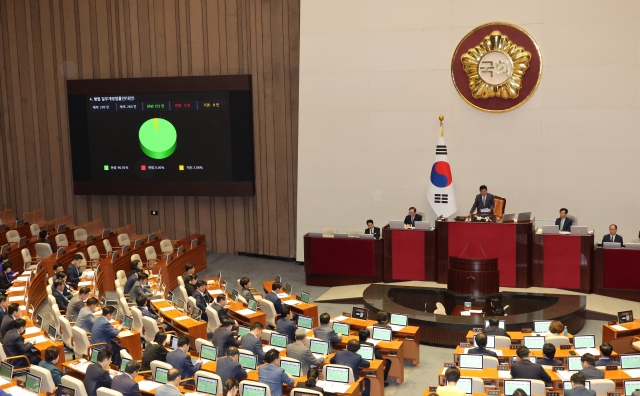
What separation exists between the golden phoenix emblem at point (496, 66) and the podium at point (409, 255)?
3.23 m

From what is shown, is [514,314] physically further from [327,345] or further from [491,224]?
[327,345]

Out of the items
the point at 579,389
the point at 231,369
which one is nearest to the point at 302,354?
the point at 231,369

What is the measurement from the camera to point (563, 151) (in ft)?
49.3

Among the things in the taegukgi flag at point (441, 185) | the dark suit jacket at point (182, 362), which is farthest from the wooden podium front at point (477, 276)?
the dark suit jacket at point (182, 362)

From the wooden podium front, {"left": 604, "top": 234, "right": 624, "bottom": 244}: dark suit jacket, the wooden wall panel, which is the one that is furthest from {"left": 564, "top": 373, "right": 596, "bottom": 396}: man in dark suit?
the wooden wall panel

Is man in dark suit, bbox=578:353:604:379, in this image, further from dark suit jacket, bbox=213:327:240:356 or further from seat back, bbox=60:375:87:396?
seat back, bbox=60:375:87:396

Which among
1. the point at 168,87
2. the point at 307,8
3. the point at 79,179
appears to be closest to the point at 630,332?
the point at 307,8

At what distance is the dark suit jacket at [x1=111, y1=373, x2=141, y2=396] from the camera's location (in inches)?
293

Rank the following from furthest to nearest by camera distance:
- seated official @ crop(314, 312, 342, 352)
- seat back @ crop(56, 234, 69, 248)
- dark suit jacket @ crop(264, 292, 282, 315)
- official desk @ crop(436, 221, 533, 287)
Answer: seat back @ crop(56, 234, 69, 248) < official desk @ crop(436, 221, 533, 287) < dark suit jacket @ crop(264, 292, 282, 315) < seated official @ crop(314, 312, 342, 352)

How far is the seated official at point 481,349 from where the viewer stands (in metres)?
8.73

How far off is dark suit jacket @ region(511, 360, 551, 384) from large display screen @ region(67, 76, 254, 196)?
1065 cm

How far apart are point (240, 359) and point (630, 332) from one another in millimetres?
5501

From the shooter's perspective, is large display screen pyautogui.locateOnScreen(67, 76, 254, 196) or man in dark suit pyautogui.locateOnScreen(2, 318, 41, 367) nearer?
man in dark suit pyautogui.locateOnScreen(2, 318, 41, 367)

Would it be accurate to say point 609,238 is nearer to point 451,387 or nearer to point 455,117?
point 455,117
